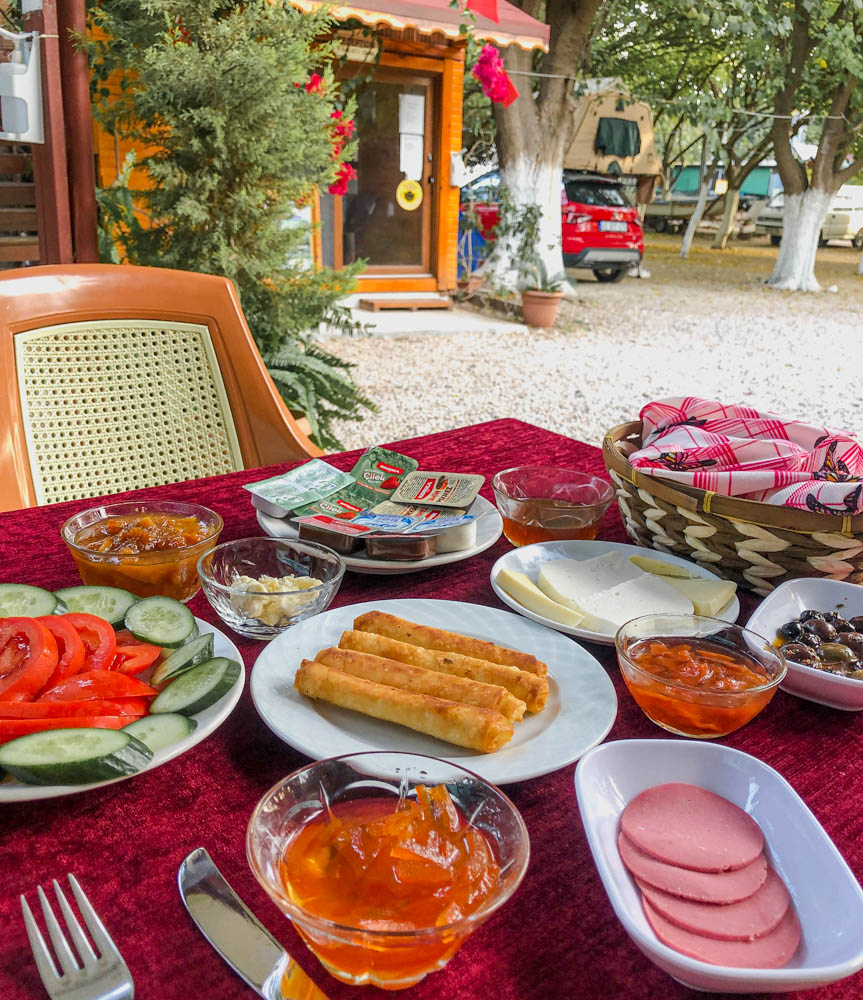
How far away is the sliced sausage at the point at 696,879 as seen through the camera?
0.67 meters

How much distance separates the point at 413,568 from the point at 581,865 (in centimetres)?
57

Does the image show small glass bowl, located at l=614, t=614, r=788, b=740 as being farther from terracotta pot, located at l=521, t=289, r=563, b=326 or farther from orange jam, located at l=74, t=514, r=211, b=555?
terracotta pot, located at l=521, t=289, r=563, b=326

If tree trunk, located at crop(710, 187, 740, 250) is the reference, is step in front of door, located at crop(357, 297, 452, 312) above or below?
below

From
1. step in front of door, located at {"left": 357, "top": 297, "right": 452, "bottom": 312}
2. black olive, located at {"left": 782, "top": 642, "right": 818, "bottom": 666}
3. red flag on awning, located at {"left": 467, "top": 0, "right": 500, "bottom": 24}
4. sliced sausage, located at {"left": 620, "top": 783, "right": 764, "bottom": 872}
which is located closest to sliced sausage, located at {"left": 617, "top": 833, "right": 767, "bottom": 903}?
sliced sausage, located at {"left": 620, "top": 783, "right": 764, "bottom": 872}

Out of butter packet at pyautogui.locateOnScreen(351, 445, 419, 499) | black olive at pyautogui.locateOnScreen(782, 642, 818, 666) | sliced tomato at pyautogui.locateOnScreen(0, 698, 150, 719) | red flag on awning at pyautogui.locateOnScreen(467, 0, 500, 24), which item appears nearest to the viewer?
sliced tomato at pyautogui.locateOnScreen(0, 698, 150, 719)

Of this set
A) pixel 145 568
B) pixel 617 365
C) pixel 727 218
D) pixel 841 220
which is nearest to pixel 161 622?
pixel 145 568

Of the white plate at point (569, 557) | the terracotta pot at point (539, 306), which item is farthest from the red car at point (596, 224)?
the white plate at point (569, 557)

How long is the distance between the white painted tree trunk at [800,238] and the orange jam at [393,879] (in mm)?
13887

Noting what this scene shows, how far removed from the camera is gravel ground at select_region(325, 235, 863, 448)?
20.4ft

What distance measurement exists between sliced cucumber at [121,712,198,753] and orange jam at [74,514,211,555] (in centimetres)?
39

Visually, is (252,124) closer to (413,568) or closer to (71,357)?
(71,357)

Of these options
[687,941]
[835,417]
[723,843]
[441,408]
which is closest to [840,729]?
[723,843]

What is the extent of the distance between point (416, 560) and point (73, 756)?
61 centimetres

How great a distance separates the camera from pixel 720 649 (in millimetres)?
1027
